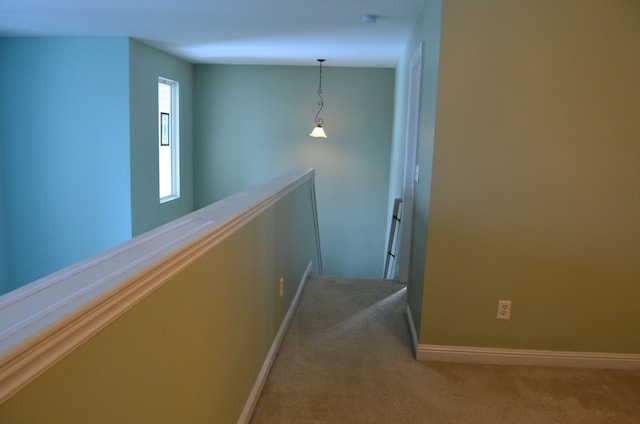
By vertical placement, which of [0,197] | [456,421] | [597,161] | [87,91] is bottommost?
[456,421]

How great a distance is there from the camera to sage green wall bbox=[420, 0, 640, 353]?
2.54 m

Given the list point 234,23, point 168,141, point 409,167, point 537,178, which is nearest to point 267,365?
point 537,178

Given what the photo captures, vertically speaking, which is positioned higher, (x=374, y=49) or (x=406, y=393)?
(x=374, y=49)

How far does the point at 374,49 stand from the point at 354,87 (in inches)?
59.5

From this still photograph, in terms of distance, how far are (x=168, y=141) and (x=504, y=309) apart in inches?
182

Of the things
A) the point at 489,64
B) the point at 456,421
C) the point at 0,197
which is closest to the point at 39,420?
the point at 456,421

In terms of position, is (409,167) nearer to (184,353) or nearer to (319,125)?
(319,125)

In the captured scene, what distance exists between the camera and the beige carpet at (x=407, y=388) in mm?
2289

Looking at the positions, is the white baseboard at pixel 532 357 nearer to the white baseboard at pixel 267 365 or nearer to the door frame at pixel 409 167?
the white baseboard at pixel 267 365

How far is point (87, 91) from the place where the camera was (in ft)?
15.5

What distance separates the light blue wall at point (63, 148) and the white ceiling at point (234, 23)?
0.25 metres

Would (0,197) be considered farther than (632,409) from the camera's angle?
Yes

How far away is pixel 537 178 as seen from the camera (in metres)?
2.64

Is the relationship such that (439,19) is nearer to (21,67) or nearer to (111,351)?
(111,351)
